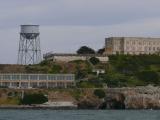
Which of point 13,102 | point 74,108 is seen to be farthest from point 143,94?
point 13,102

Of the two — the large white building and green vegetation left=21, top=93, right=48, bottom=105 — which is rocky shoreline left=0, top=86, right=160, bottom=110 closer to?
green vegetation left=21, top=93, right=48, bottom=105

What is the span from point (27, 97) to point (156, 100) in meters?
24.8

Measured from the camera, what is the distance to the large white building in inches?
7382

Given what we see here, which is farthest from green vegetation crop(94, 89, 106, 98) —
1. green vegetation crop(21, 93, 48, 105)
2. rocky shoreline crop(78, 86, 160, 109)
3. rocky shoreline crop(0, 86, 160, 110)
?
green vegetation crop(21, 93, 48, 105)

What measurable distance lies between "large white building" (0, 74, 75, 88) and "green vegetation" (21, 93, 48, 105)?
51.4 feet

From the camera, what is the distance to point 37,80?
18950 cm

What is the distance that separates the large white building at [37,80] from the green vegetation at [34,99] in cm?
1568

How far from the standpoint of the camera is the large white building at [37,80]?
188m
